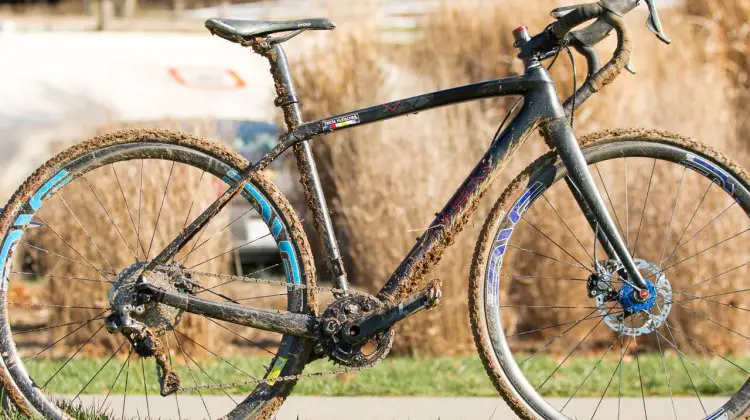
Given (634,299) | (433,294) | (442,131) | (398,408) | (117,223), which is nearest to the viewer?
(433,294)

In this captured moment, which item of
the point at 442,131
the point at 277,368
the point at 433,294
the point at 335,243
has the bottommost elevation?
the point at 277,368

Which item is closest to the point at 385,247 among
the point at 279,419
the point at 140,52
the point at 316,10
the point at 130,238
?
the point at 130,238

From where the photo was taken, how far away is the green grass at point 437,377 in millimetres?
6137

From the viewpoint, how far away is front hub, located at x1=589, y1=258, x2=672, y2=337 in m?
4.16

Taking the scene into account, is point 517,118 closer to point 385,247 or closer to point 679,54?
point 385,247

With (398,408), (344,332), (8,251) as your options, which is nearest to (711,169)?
(344,332)

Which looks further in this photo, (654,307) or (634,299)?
(654,307)

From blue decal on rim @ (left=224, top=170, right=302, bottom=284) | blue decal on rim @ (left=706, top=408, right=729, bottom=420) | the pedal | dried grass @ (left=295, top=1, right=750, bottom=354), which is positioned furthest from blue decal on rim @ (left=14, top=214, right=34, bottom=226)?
dried grass @ (left=295, top=1, right=750, bottom=354)

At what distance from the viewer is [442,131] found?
289 inches

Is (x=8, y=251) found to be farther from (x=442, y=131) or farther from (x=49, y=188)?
(x=442, y=131)

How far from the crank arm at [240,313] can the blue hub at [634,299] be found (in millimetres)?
1095

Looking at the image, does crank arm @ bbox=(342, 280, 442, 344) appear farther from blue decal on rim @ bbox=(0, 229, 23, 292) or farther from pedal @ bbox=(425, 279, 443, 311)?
blue decal on rim @ bbox=(0, 229, 23, 292)

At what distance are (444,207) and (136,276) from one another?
112cm

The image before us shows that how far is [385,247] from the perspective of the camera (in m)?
7.10
